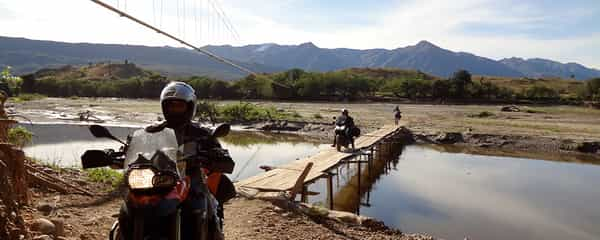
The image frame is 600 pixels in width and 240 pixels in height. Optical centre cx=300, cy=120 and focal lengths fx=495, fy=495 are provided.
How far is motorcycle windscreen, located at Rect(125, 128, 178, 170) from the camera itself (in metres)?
2.68

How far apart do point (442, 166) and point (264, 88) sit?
55.3 m

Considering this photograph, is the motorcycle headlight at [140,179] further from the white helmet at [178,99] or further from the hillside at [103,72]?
the hillside at [103,72]

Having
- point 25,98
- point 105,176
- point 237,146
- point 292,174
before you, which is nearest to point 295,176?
point 292,174

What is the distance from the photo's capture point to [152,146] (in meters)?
2.77

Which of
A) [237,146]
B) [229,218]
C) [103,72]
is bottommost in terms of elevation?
[237,146]

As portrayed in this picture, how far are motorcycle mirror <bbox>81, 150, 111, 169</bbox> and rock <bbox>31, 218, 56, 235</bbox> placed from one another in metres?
2.00

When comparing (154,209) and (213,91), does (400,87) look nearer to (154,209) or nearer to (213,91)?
(213,91)

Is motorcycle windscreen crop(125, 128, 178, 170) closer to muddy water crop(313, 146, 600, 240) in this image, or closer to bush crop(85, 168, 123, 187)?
bush crop(85, 168, 123, 187)

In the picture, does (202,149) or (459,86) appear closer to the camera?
(202,149)

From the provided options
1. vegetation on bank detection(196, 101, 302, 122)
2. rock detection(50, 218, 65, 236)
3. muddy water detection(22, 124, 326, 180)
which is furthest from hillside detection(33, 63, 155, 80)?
rock detection(50, 218, 65, 236)

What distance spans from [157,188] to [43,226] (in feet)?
9.36

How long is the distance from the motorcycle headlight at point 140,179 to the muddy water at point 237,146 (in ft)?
48.8

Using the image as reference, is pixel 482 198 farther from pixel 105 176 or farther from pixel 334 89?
pixel 334 89

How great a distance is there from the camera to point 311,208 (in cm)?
848
